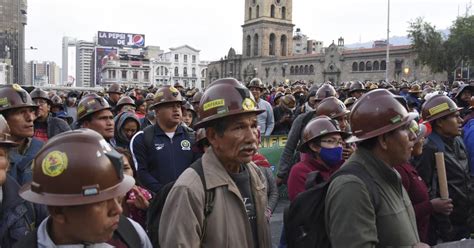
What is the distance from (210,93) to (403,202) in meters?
1.34

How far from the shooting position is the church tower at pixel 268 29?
275 ft

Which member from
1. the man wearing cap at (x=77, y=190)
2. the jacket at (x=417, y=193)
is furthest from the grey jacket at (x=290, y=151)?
the man wearing cap at (x=77, y=190)

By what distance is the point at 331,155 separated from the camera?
4.56 meters

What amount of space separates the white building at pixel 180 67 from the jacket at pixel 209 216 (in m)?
118

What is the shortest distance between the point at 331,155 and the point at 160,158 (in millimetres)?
1844

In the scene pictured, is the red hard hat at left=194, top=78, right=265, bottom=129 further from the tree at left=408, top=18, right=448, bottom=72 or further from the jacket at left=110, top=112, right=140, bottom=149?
the tree at left=408, top=18, right=448, bottom=72

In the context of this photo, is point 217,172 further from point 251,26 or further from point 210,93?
point 251,26

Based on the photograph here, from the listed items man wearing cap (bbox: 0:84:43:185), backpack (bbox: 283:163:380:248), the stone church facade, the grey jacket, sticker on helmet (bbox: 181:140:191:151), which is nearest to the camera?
backpack (bbox: 283:163:380:248)

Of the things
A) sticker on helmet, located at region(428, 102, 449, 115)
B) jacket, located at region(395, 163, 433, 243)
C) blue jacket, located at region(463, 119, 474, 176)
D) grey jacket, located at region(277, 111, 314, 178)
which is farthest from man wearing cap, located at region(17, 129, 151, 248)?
grey jacket, located at region(277, 111, 314, 178)

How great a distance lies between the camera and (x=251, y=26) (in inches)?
3442

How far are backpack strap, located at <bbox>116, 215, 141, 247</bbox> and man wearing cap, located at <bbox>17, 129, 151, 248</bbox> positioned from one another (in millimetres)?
190

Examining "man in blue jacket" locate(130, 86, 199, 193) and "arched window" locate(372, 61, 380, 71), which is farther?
"arched window" locate(372, 61, 380, 71)

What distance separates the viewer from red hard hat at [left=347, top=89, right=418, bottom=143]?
291 cm

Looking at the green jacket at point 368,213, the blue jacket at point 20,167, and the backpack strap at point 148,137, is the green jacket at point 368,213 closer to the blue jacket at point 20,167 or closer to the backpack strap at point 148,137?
the blue jacket at point 20,167
